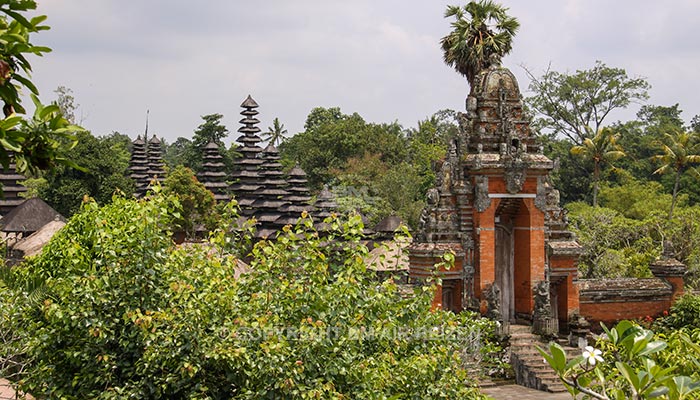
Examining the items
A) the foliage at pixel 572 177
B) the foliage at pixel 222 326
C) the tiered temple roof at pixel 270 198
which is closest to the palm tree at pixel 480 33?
the foliage at pixel 222 326

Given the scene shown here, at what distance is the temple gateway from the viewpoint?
1756 cm

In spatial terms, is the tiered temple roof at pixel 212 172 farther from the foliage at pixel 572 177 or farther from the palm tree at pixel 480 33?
the palm tree at pixel 480 33

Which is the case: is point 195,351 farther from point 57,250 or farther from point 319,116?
point 319,116

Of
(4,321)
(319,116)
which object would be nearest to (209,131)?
(319,116)

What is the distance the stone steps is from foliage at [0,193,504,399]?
25.4 ft

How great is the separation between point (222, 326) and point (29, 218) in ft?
95.2

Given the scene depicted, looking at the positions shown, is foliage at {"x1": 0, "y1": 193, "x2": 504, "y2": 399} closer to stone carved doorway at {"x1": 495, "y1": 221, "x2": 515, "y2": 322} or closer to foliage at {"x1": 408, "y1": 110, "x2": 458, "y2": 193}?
stone carved doorway at {"x1": 495, "y1": 221, "x2": 515, "y2": 322}

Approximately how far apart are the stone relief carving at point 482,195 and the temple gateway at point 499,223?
0.07 ft

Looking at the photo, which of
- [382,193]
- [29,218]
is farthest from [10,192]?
[382,193]

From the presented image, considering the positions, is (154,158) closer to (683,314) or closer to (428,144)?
(428,144)

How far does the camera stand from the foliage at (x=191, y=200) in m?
38.6

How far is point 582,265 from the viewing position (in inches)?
1122

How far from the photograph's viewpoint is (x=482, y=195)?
57.5 feet

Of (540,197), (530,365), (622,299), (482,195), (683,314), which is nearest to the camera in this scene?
(530,365)
